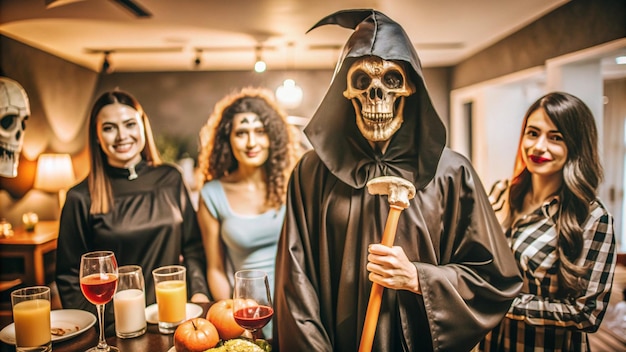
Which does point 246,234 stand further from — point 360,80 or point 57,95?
point 57,95

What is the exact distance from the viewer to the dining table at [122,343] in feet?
4.45

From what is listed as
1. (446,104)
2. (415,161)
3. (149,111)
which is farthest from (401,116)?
(149,111)

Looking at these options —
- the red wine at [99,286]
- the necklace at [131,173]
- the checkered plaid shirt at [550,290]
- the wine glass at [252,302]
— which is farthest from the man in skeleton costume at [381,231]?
the necklace at [131,173]

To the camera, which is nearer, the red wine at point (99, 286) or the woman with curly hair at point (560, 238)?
the red wine at point (99, 286)

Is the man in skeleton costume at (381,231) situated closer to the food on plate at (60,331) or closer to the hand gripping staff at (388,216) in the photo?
the hand gripping staff at (388,216)

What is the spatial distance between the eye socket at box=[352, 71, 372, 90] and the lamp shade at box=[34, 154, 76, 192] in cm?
180

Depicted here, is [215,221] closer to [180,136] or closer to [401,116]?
[401,116]

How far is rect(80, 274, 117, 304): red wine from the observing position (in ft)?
4.30

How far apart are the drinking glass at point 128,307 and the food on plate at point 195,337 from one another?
23 cm

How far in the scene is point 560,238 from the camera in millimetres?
1595

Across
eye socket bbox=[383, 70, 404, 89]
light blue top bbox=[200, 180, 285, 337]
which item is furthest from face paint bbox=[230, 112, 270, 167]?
eye socket bbox=[383, 70, 404, 89]

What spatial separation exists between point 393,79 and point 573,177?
→ 2.59 feet

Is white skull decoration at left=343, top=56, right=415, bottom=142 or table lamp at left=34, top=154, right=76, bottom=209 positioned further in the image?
table lamp at left=34, top=154, right=76, bottom=209

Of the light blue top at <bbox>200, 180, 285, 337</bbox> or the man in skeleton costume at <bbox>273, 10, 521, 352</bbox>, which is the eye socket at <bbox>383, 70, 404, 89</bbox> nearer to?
the man in skeleton costume at <bbox>273, 10, 521, 352</bbox>
